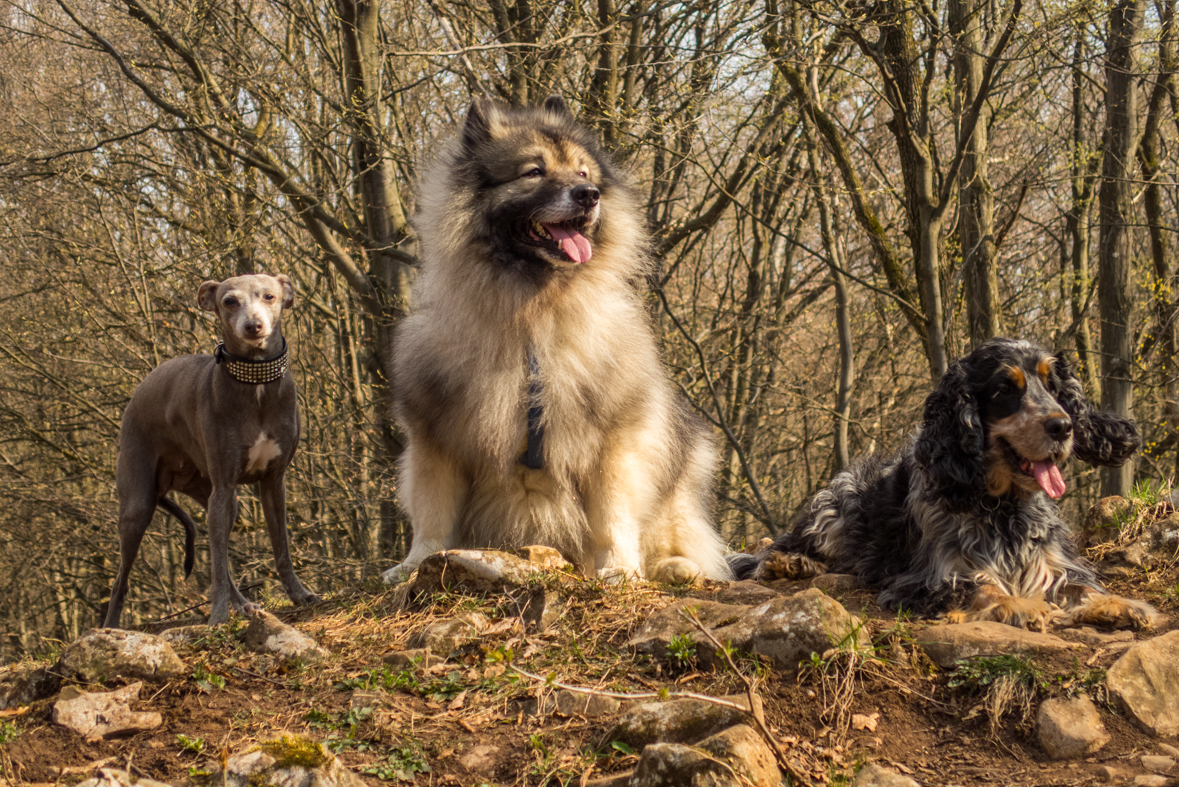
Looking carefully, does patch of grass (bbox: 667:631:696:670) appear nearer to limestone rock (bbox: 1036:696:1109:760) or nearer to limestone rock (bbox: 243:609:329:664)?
limestone rock (bbox: 1036:696:1109:760)

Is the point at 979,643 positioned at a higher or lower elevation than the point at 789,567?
higher

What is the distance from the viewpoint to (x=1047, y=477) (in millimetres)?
4055

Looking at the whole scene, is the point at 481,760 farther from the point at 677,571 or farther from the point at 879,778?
the point at 677,571

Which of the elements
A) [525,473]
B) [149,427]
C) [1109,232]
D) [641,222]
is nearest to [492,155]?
[641,222]

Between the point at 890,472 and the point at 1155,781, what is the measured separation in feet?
7.98

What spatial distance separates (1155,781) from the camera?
Result: 2691 millimetres

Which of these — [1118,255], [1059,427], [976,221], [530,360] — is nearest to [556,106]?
[530,360]

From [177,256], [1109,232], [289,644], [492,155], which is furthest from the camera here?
[177,256]

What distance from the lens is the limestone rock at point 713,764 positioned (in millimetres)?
2561

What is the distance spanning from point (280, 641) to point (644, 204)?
5747 mm

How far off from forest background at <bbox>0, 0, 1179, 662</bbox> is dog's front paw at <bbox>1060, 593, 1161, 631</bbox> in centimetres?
373

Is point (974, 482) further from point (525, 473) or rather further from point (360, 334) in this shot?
point (360, 334)

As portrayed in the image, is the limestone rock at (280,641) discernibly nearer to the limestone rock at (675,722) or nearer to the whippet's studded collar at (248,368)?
the whippet's studded collar at (248,368)

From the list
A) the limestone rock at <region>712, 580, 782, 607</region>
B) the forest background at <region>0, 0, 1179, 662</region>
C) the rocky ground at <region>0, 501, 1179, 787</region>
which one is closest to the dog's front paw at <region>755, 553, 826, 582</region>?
the limestone rock at <region>712, 580, 782, 607</region>
